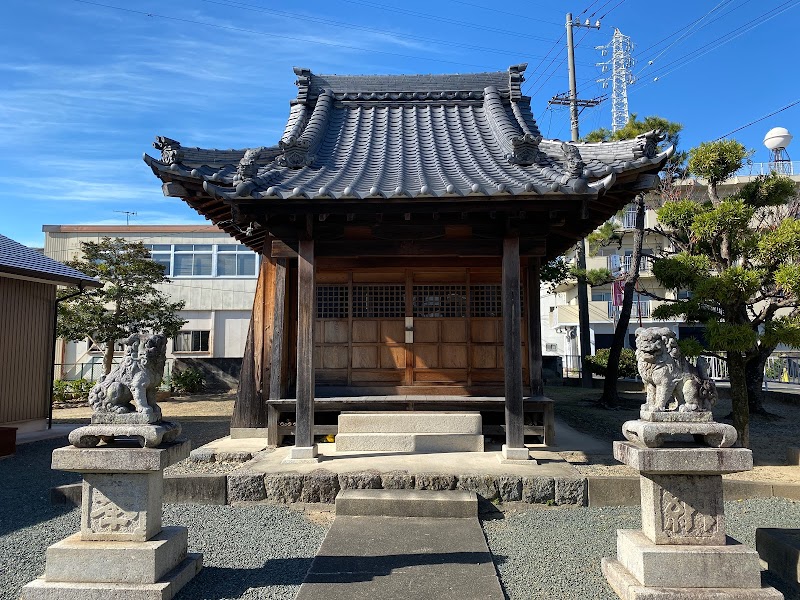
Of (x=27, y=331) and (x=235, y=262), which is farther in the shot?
(x=235, y=262)

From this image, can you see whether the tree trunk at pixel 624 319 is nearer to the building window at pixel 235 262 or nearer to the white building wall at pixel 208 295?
the white building wall at pixel 208 295

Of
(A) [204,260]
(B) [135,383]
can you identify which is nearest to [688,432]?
(B) [135,383]

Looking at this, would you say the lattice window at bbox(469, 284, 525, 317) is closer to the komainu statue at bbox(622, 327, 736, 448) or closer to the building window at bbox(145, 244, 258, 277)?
the komainu statue at bbox(622, 327, 736, 448)

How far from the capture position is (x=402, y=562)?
4582 mm

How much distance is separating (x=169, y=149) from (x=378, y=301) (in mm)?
3906

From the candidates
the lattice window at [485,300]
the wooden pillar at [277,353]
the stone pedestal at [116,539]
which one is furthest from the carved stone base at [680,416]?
the wooden pillar at [277,353]

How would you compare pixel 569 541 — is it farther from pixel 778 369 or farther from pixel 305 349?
pixel 778 369

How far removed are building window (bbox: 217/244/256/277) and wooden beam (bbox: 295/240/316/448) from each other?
784 inches

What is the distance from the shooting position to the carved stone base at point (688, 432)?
3.92 m

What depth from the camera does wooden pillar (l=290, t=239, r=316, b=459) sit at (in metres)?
7.14

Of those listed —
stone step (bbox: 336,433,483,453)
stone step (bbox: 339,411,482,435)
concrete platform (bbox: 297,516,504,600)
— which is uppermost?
stone step (bbox: 339,411,482,435)

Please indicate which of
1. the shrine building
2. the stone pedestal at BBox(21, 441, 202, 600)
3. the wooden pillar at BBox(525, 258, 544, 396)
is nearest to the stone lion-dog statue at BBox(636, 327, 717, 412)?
the shrine building

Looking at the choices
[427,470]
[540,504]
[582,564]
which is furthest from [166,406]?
[582,564]

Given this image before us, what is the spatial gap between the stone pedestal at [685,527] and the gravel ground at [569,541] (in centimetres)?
33
